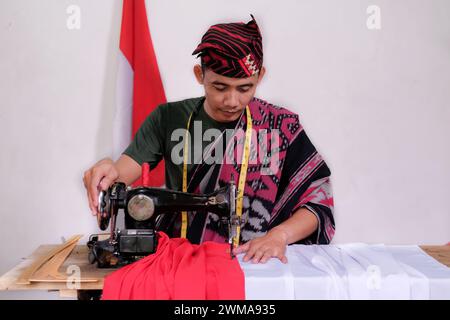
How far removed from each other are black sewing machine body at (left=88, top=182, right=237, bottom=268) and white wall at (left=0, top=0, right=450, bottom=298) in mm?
1583

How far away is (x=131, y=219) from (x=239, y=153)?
706 millimetres

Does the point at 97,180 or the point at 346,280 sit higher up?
the point at 97,180

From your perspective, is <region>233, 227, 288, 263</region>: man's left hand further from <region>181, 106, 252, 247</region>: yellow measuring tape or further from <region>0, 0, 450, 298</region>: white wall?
<region>0, 0, 450, 298</region>: white wall

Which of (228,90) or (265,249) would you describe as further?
(228,90)

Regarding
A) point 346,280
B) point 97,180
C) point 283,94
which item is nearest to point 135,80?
point 283,94

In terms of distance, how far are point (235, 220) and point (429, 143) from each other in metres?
2.00

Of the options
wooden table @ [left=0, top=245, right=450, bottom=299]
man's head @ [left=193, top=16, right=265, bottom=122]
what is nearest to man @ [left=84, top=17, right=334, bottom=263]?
man's head @ [left=193, top=16, right=265, bottom=122]

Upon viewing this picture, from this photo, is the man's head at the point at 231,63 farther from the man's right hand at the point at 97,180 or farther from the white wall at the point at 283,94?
the white wall at the point at 283,94

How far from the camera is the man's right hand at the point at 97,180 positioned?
2031 mm

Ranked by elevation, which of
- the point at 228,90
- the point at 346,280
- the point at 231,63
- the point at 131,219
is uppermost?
the point at 231,63

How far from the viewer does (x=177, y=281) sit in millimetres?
1727

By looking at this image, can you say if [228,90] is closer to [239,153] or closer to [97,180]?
[239,153]

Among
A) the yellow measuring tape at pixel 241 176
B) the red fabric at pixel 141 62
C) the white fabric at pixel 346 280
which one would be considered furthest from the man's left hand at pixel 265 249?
the red fabric at pixel 141 62

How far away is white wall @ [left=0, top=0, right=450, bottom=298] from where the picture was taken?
343cm
